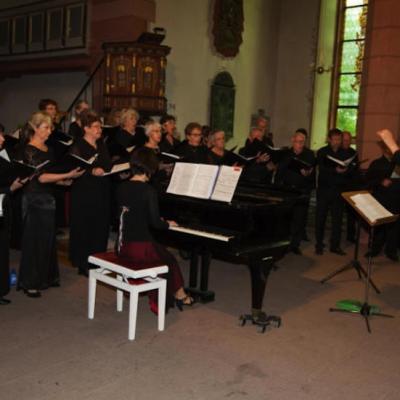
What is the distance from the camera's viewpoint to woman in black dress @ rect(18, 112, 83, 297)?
4746 mm

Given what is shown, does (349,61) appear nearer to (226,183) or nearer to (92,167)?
(92,167)

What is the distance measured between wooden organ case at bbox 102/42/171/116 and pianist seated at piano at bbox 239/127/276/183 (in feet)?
8.41

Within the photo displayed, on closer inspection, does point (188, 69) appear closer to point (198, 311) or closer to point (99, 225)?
point (99, 225)

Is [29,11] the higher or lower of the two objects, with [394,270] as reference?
higher

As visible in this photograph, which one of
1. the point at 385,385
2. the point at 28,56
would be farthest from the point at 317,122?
the point at 385,385

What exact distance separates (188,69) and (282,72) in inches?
130

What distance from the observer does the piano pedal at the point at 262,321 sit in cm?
429

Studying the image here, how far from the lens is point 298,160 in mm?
6477

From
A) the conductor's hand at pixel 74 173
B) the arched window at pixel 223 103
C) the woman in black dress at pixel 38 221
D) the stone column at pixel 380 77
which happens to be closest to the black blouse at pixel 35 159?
the woman in black dress at pixel 38 221

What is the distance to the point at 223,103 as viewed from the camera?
1180 centimetres

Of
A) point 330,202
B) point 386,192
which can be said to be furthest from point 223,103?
point 386,192

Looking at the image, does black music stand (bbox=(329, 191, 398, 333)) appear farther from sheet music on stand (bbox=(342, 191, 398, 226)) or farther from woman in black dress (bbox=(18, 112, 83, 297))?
woman in black dress (bbox=(18, 112, 83, 297))

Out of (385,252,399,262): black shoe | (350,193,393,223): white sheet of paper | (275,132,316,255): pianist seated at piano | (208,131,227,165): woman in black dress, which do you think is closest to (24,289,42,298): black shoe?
(208,131,227,165): woman in black dress

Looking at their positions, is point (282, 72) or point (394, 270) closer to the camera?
point (394, 270)
